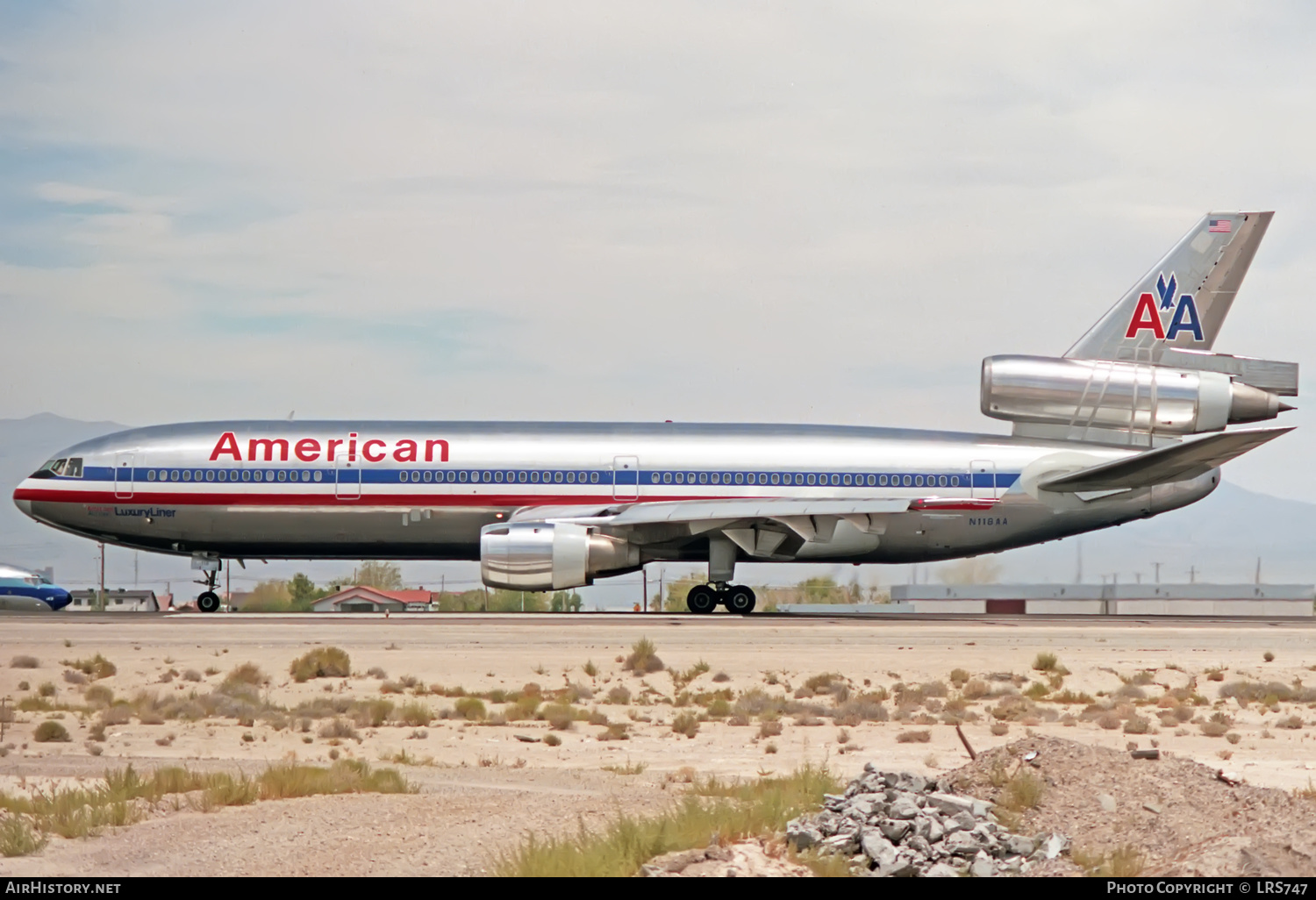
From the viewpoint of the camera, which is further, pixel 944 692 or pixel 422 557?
pixel 422 557

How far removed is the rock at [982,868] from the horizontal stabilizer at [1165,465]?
81.3ft

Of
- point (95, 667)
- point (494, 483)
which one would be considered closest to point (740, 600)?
point (494, 483)

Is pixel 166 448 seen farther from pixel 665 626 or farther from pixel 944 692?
pixel 944 692

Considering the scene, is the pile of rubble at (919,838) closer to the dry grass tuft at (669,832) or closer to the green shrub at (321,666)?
the dry grass tuft at (669,832)

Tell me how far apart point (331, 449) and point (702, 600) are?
10410 millimetres

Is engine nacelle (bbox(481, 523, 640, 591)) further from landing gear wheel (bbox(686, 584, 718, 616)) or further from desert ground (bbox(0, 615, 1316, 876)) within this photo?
landing gear wheel (bbox(686, 584, 718, 616))

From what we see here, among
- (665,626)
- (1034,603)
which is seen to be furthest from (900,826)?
(1034,603)

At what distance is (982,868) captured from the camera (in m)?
10.5

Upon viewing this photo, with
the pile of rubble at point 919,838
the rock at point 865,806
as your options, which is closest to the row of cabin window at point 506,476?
the pile of rubble at point 919,838

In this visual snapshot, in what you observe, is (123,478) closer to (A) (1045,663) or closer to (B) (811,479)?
(B) (811,479)
